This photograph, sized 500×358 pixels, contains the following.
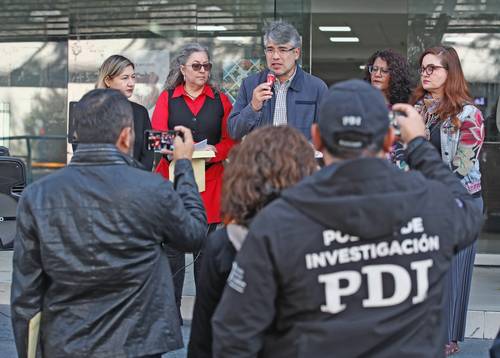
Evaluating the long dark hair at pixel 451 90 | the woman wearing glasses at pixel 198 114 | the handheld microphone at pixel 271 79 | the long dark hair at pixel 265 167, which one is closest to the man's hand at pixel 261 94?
the handheld microphone at pixel 271 79

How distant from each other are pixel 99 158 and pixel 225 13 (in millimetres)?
6468

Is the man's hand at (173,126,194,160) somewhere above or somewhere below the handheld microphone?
below

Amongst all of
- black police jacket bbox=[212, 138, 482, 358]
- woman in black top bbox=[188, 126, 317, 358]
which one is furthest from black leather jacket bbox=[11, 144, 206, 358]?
black police jacket bbox=[212, 138, 482, 358]

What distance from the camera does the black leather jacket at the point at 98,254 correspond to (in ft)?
10.6

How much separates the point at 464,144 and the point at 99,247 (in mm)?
2645

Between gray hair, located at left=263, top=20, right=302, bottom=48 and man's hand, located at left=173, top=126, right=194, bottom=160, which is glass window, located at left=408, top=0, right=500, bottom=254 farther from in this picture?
man's hand, located at left=173, top=126, right=194, bottom=160


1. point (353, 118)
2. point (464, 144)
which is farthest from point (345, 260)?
point (464, 144)

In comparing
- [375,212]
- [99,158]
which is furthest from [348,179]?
[99,158]

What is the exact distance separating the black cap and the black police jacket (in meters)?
0.08

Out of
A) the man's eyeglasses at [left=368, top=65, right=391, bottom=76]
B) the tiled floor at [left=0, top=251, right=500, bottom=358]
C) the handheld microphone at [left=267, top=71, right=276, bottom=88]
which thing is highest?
the man's eyeglasses at [left=368, top=65, right=391, bottom=76]

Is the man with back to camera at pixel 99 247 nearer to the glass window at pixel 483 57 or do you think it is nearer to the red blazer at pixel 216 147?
the red blazer at pixel 216 147

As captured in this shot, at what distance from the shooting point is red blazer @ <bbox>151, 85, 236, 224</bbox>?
5.89m

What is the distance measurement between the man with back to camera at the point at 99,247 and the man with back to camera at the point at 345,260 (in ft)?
2.51

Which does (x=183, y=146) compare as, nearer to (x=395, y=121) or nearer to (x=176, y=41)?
(x=395, y=121)
